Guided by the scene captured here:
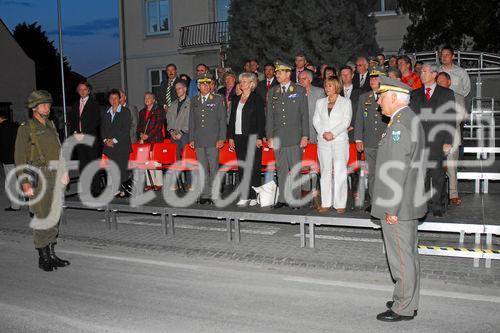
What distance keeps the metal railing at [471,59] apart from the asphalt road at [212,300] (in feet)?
38.2

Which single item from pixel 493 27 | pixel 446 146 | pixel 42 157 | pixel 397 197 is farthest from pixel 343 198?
pixel 493 27

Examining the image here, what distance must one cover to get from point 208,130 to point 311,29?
1085 centimetres

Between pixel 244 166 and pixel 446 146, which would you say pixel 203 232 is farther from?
pixel 446 146

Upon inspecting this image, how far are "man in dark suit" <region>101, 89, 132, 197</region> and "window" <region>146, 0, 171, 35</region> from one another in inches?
749

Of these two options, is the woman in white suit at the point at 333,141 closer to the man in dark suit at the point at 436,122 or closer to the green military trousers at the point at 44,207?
the man in dark suit at the point at 436,122

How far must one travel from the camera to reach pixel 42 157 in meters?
7.65

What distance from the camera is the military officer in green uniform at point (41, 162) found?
7.62 meters

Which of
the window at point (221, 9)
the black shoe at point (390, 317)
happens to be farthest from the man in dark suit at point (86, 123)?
the window at point (221, 9)

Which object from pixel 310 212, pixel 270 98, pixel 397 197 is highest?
pixel 270 98

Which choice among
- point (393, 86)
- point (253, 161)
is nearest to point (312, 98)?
point (253, 161)

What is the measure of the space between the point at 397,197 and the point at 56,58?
2775 inches

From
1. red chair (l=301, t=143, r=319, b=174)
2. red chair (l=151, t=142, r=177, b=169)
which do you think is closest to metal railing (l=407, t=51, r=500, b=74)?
red chair (l=301, t=143, r=319, b=174)

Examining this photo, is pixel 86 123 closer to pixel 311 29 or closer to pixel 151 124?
pixel 151 124

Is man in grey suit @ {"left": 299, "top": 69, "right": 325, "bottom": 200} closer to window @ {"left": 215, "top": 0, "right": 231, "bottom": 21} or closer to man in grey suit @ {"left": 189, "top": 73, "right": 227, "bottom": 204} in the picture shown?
man in grey suit @ {"left": 189, "top": 73, "right": 227, "bottom": 204}
